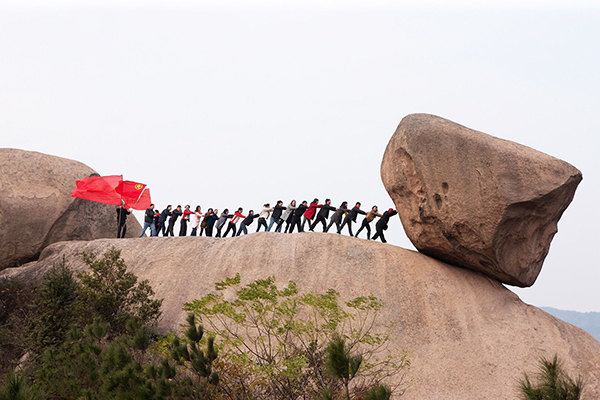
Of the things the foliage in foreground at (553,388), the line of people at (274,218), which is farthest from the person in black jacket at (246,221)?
the foliage in foreground at (553,388)

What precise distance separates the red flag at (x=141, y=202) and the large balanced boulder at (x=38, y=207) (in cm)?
136

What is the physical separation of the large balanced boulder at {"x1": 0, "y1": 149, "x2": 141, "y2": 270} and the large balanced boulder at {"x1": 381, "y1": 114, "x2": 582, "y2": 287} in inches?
479

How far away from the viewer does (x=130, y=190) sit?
23.5 m

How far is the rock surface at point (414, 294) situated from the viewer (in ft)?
51.8

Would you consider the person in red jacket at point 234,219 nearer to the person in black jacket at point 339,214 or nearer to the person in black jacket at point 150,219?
the person in black jacket at point 150,219

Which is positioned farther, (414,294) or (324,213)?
(324,213)

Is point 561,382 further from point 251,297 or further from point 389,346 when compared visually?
point 389,346

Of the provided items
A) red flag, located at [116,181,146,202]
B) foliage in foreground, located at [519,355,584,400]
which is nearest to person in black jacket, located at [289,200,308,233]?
red flag, located at [116,181,146,202]

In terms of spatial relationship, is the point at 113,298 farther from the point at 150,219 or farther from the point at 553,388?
the point at 553,388

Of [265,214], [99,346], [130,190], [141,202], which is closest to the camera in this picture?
[99,346]

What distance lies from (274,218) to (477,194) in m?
7.96

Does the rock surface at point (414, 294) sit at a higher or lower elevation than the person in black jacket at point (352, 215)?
lower

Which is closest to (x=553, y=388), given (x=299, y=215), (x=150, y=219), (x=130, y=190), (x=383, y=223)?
(x=383, y=223)

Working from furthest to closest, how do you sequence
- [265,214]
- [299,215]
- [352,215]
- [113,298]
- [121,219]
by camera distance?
[121,219], [265,214], [299,215], [352,215], [113,298]
